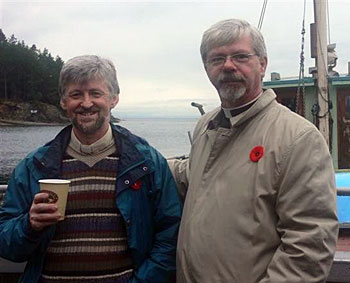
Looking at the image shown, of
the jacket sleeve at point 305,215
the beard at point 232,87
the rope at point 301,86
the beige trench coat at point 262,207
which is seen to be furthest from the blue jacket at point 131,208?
the rope at point 301,86

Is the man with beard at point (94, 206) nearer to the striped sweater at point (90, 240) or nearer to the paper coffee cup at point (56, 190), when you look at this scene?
the striped sweater at point (90, 240)

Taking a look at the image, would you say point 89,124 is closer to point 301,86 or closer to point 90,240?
point 90,240

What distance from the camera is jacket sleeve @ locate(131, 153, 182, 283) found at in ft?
8.25

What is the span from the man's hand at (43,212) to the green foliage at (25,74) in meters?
97.1

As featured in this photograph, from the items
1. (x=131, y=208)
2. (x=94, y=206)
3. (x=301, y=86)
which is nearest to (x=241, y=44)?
(x=131, y=208)

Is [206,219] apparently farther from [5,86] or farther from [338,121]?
[5,86]

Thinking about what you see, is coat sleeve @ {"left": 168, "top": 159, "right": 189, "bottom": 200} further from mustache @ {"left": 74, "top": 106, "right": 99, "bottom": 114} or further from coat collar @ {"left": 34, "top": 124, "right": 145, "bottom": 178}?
mustache @ {"left": 74, "top": 106, "right": 99, "bottom": 114}

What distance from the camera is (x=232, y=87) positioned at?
2.39 meters

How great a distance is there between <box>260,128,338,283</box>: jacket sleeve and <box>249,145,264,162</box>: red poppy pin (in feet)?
0.42

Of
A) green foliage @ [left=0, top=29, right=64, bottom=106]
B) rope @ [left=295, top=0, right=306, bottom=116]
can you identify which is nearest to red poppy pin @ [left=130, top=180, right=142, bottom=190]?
rope @ [left=295, top=0, right=306, bottom=116]

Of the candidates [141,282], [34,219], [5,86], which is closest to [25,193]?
[34,219]

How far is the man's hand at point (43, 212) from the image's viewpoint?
7.29 feet

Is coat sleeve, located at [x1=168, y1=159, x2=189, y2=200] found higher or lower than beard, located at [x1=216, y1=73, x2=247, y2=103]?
lower

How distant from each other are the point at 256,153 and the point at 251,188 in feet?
0.52
